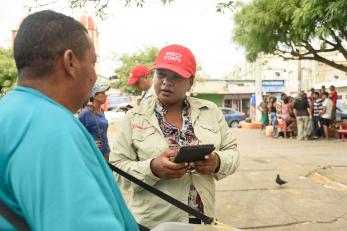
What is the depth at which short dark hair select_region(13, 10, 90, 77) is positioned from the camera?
1251 mm

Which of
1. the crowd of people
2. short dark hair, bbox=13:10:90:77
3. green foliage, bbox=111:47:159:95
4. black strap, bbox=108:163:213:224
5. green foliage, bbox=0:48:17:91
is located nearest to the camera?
short dark hair, bbox=13:10:90:77

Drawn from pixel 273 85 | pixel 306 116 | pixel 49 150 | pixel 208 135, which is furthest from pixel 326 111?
pixel 273 85

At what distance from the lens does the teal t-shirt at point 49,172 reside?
1.04 m

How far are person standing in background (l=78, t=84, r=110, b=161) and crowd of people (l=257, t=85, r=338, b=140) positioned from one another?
457 inches

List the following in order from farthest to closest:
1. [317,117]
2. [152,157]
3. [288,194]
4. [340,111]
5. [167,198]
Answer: [340,111]
[317,117]
[288,194]
[152,157]
[167,198]

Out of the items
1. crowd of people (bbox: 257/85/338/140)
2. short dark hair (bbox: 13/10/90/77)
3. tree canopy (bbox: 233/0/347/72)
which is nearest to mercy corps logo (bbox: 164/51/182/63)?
short dark hair (bbox: 13/10/90/77)

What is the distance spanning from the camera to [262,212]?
5891 mm

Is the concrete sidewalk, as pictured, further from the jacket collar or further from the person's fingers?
the person's fingers

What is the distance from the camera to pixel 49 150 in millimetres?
1054

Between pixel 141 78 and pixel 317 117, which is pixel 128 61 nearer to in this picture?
pixel 317 117

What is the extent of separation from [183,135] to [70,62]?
1.27m

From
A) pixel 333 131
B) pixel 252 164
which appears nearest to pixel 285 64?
pixel 333 131

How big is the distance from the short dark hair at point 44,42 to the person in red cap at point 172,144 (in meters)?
0.99

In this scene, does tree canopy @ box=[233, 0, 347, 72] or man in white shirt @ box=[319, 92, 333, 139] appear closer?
tree canopy @ box=[233, 0, 347, 72]
